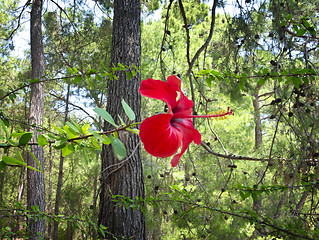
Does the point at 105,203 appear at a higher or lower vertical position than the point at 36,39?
lower

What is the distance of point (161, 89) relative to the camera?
40 cm

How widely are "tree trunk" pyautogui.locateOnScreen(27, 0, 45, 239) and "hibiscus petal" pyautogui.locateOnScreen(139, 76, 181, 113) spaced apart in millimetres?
4107

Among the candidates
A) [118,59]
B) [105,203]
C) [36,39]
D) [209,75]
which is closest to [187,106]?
[209,75]

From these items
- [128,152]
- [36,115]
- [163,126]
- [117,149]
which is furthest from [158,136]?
[36,115]

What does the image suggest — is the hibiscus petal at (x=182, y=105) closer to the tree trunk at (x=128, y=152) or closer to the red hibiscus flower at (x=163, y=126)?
the red hibiscus flower at (x=163, y=126)

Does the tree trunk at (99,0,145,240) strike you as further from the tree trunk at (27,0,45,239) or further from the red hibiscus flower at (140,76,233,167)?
the tree trunk at (27,0,45,239)

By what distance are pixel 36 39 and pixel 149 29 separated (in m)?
4.50

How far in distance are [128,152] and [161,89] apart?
1.59 m

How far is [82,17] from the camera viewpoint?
6.22m

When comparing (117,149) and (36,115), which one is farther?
(36,115)

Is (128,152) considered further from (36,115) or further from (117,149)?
(36,115)

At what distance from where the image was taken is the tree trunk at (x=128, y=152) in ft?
6.03

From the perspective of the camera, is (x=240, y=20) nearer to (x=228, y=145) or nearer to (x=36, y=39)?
(x=36, y=39)

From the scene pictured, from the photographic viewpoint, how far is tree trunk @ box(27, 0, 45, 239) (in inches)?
166
